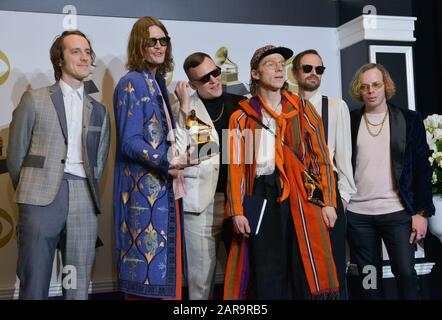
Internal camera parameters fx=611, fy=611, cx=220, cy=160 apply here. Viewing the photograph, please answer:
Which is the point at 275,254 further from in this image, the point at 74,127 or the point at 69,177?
the point at 74,127

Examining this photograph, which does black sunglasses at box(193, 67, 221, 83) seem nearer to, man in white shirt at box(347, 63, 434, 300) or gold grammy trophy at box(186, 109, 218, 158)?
gold grammy trophy at box(186, 109, 218, 158)

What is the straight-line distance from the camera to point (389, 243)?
3557 millimetres

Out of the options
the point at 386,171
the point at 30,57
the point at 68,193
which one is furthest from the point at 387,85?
the point at 30,57

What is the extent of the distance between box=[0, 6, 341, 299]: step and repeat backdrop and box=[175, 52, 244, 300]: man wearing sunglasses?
80cm

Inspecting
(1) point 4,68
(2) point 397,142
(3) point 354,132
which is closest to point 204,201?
(3) point 354,132

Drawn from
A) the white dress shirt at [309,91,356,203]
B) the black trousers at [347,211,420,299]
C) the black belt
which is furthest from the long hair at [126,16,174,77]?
the black trousers at [347,211,420,299]

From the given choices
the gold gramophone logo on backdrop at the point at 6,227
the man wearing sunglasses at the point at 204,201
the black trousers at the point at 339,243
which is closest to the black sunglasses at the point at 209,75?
the man wearing sunglasses at the point at 204,201

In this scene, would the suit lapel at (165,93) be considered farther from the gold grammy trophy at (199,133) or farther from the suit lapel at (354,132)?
the suit lapel at (354,132)

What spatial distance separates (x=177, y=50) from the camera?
4258mm

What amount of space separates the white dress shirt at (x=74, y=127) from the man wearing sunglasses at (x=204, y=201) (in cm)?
53

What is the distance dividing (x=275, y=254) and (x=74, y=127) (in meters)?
1.25
